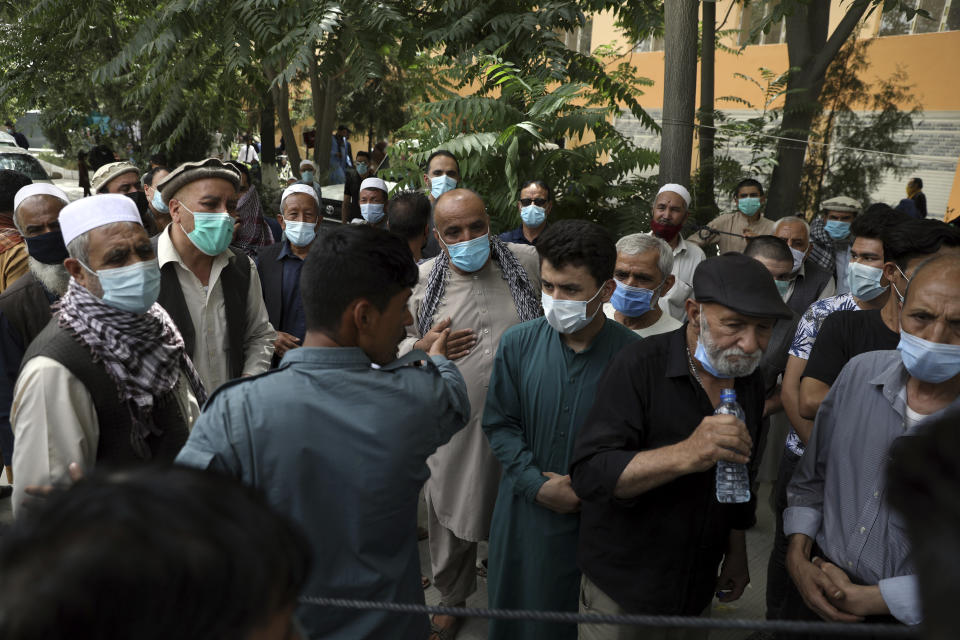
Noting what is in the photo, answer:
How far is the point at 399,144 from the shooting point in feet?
22.6

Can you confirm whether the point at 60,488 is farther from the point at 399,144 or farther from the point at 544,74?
the point at 544,74

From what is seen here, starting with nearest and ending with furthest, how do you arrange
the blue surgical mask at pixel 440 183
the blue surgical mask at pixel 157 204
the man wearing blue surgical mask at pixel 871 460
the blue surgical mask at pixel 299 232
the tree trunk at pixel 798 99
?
the man wearing blue surgical mask at pixel 871 460
the blue surgical mask at pixel 299 232
the blue surgical mask at pixel 157 204
the blue surgical mask at pixel 440 183
the tree trunk at pixel 798 99

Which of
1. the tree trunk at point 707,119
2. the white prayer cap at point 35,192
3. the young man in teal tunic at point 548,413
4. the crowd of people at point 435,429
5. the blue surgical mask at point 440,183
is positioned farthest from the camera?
the tree trunk at point 707,119

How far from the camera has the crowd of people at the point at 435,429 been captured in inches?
28.8

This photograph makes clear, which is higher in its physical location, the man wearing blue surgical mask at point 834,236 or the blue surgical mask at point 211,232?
the blue surgical mask at point 211,232

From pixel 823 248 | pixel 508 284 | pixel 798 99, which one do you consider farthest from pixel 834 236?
pixel 508 284

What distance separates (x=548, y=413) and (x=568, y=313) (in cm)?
41

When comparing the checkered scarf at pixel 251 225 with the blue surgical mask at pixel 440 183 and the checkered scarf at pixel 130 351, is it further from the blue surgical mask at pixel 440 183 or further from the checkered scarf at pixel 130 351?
the checkered scarf at pixel 130 351

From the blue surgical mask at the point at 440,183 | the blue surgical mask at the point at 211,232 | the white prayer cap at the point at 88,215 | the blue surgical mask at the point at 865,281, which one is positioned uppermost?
the white prayer cap at the point at 88,215

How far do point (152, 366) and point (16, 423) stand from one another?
1.40ft

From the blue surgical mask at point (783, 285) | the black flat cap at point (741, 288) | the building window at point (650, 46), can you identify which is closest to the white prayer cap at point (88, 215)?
the black flat cap at point (741, 288)

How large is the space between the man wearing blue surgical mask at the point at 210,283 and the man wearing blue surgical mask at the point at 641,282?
1.83 meters

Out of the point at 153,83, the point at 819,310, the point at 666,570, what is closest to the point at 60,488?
the point at 666,570

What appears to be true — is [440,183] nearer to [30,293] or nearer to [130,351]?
[30,293]
